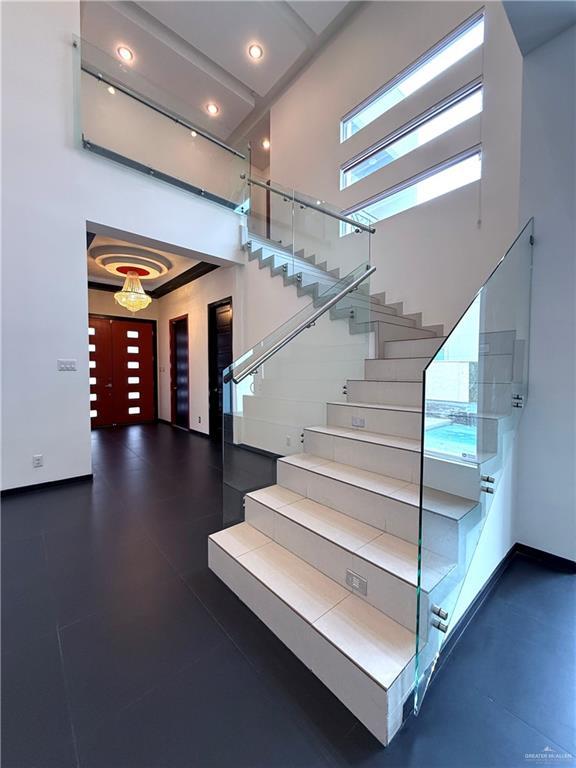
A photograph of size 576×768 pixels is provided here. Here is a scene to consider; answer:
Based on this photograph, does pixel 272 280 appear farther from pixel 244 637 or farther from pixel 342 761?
pixel 342 761

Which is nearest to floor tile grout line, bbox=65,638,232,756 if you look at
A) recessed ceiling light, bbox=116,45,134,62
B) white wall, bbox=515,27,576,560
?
white wall, bbox=515,27,576,560

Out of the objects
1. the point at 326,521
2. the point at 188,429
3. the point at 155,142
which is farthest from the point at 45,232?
the point at 188,429

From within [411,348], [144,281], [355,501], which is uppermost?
[144,281]

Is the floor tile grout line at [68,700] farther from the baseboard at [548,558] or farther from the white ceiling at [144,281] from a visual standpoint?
the white ceiling at [144,281]

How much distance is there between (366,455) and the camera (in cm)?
230

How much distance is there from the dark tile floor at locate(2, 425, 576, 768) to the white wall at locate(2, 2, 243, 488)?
1596 mm

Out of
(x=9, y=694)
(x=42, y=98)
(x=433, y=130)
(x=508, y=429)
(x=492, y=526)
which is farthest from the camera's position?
(x=433, y=130)

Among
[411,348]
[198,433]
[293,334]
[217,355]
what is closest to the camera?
[293,334]

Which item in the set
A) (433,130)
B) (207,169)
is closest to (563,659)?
(433,130)

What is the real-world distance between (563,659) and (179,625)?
188cm

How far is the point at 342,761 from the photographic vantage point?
110 centimetres

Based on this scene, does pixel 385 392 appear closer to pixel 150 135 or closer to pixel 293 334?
pixel 293 334

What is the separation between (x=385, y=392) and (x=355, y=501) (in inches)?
49.7

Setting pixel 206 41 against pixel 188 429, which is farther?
pixel 188 429
